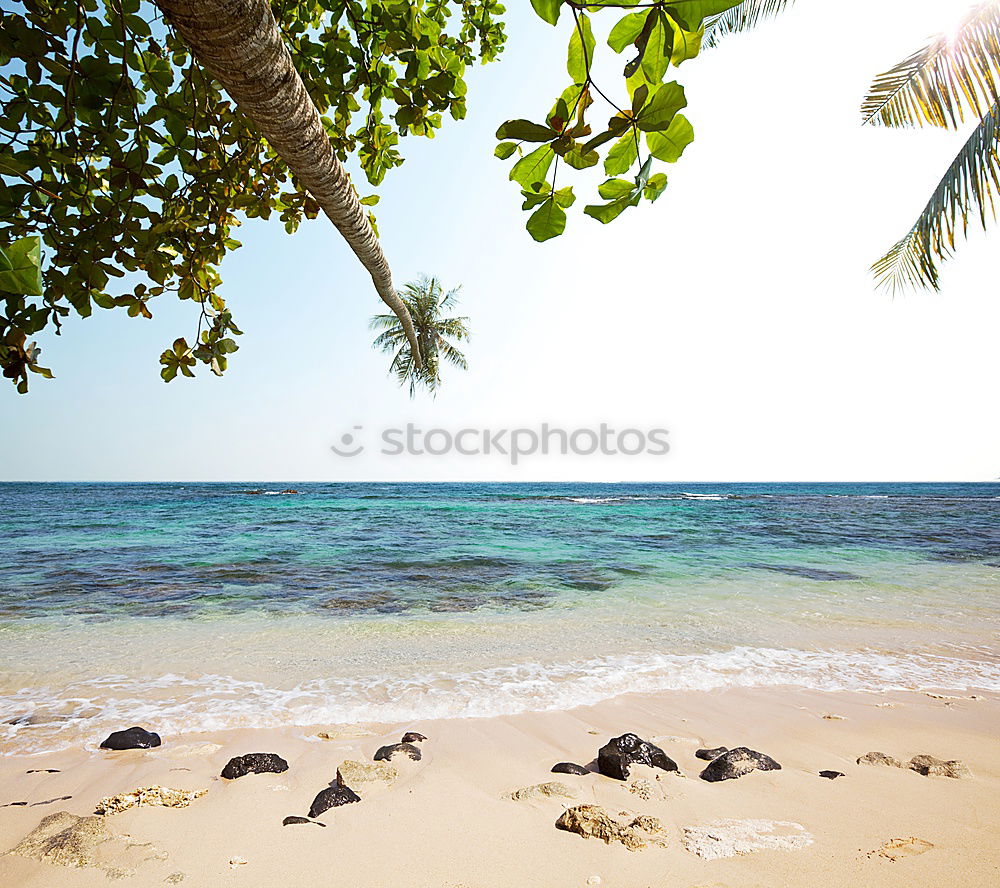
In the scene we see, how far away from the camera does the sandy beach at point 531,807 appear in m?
1.58

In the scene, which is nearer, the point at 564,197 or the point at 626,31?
the point at 626,31

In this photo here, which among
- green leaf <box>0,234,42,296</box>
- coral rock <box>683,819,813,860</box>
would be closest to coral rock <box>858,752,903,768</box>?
coral rock <box>683,819,813,860</box>

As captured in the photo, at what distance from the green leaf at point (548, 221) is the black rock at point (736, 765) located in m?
2.27

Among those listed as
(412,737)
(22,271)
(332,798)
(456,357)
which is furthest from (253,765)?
(456,357)

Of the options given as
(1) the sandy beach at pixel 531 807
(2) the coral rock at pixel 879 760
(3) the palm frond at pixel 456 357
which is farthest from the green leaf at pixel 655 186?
(3) the palm frond at pixel 456 357

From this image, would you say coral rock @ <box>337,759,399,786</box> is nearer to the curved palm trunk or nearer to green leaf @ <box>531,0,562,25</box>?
the curved palm trunk

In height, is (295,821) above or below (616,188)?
below

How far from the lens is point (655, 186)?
72cm

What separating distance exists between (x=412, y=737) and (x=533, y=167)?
2.61 m

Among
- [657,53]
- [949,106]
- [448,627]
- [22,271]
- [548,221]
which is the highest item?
[949,106]

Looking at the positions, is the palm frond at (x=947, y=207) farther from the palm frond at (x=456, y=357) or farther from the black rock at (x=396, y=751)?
the palm frond at (x=456, y=357)

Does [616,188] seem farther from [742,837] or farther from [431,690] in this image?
[431,690]

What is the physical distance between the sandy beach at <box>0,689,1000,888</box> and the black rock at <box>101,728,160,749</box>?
46 mm

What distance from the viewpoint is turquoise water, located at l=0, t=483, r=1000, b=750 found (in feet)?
10.5
